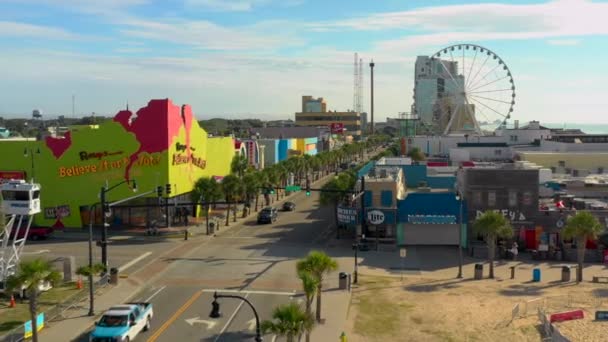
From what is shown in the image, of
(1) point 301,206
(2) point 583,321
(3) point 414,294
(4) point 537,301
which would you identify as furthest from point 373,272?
(1) point 301,206

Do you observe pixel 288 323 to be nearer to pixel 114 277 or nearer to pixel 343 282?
pixel 343 282

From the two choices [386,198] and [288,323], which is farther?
[386,198]

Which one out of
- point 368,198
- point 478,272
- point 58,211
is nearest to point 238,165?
point 58,211

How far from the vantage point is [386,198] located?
5250 centimetres

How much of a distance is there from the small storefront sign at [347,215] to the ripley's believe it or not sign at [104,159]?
16.5 metres

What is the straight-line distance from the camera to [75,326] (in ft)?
102

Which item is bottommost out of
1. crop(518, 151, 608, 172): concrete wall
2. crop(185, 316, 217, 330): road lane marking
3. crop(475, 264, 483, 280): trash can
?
crop(185, 316, 217, 330): road lane marking

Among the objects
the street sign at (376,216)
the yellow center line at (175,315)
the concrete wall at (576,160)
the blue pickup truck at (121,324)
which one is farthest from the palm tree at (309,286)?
the concrete wall at (576,160)

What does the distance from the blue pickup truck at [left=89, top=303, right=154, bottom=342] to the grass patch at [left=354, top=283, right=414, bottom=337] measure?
10.4 meters

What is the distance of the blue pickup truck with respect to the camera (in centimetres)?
2711

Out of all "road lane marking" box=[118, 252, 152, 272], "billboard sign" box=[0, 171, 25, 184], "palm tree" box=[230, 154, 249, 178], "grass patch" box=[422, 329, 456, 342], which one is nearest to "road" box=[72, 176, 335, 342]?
"road lane marking" box=[118, 252, 152, 272]

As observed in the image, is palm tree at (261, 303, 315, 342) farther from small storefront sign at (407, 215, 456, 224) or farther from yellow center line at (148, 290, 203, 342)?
small storefront sign at (407, 215, 456, 224)

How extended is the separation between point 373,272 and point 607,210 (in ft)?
67.7

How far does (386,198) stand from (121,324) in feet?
95.8
